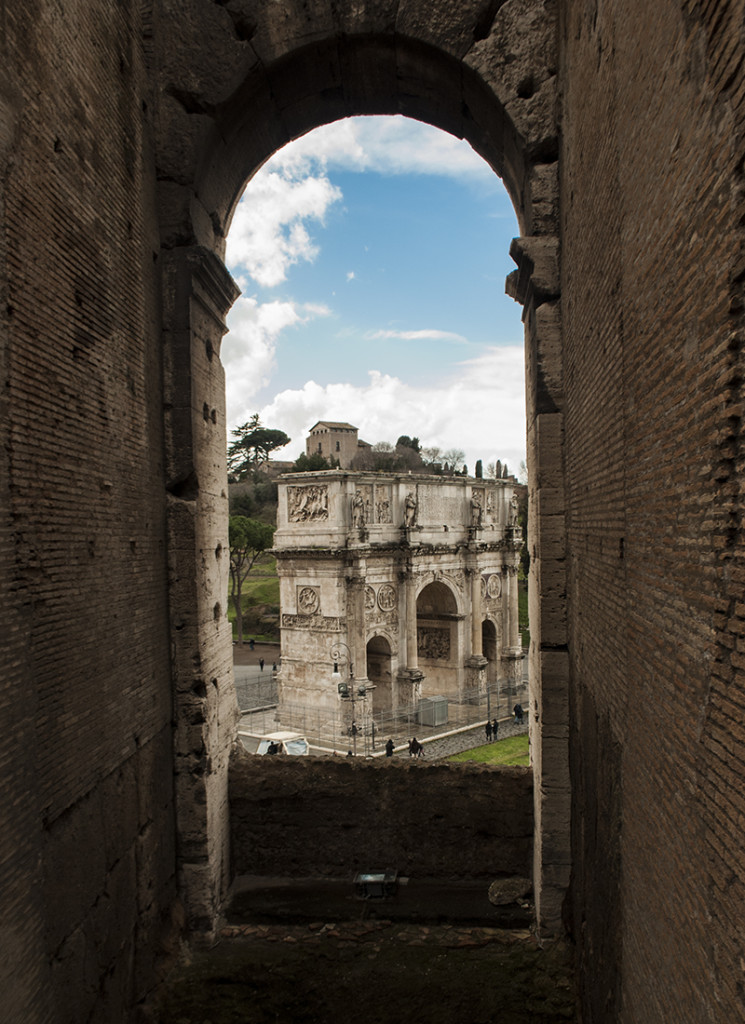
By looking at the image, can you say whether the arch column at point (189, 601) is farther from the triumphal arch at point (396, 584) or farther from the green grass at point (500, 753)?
the triumphal arch at point (396, 584)

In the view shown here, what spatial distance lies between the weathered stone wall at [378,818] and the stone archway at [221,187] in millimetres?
361

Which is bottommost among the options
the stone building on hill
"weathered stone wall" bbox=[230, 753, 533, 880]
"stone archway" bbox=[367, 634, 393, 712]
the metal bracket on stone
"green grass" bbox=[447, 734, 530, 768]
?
"green grass" bbox=[447, 734, 530, 768]

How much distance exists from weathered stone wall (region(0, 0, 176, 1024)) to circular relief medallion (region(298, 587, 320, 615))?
49.8 feet

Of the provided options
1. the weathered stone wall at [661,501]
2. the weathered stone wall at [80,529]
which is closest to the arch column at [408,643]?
the weathered stone wall at [80,529]

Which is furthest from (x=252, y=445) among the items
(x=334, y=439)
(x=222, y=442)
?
(x=222, y=442)

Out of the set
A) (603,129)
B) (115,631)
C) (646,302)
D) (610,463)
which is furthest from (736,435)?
(115,631)

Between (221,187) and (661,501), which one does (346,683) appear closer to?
(221,187)

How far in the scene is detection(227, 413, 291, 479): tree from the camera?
51466 mm

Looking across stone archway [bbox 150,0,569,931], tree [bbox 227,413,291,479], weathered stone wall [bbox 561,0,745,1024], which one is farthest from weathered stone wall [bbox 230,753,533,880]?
tree [bbox 227,413,291,479]

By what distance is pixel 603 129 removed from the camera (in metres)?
3.96

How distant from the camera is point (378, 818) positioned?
6.42m

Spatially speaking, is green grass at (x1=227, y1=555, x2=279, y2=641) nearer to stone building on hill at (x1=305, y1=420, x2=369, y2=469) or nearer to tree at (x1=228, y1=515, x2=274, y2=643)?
tree at (x1=228, y1=515, x2=274, y2=643)

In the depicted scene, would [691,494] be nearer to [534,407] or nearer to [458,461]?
[534,407]

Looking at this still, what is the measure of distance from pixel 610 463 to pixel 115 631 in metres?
3.37
